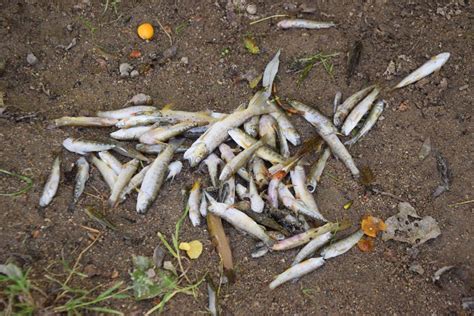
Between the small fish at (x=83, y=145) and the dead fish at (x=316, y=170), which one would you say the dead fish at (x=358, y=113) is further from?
the small fish at (x=83, y=145)

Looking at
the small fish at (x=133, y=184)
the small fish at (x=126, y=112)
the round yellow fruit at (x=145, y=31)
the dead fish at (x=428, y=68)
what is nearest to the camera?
the small fish at (x=133, y=184)

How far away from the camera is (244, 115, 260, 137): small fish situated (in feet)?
17.5

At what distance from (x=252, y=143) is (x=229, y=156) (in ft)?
0.86

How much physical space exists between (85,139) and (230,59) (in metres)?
1.82

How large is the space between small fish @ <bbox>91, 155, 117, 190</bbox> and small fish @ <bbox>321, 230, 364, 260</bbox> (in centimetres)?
214

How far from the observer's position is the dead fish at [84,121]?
532 cm

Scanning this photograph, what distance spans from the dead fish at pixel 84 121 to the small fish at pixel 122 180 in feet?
1.78

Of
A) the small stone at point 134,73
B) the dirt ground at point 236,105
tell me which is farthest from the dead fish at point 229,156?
the small stone at point 134,73

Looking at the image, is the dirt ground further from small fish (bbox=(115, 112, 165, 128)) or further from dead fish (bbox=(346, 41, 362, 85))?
small fish (bbox=(115, 112, 165, 128))

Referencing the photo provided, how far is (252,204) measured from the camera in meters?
4.96

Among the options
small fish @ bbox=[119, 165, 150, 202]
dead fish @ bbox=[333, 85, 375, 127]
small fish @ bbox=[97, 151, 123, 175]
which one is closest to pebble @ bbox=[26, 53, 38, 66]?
small fish @ bbox=[97, 151, 123, 175]

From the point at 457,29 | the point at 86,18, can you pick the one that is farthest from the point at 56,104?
the point at 457,29

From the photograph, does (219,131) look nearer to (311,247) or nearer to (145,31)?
(311,247)

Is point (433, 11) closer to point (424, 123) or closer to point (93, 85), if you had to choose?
point (424, 123)
